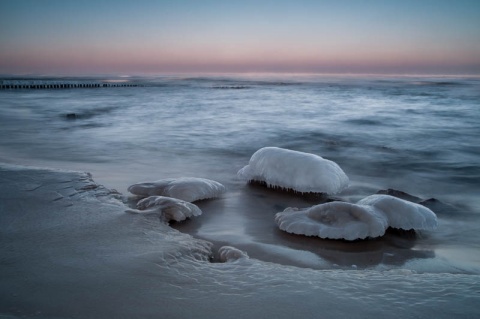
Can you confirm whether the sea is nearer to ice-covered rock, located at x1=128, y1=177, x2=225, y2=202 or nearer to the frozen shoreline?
ice-covered rock, located at x1=128, y1=177, x2=225, y2=202

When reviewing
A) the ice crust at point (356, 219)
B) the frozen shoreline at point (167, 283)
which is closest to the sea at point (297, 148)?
the ice crust at point (356, 219)

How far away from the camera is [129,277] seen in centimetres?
245

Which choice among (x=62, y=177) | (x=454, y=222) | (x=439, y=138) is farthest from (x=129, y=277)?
(x=439, y=138)

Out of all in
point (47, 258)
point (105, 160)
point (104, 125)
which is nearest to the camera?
point (47, 258)

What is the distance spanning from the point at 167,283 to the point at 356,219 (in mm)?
→ 2155

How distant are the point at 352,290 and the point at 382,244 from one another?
1426mm

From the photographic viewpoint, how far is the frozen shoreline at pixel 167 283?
6.89 feet

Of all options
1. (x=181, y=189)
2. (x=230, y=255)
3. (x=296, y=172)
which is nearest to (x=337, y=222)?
(x=230, y=255)

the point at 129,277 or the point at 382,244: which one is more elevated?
the point at 129,277

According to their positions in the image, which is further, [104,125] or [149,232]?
[104,125]

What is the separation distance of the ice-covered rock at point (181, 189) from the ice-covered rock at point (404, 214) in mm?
1991

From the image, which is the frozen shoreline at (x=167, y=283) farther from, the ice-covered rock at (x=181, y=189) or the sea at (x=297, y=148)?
the ice-covered rock at (x=181, y=189)

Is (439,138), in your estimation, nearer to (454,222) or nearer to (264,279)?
(454,222)

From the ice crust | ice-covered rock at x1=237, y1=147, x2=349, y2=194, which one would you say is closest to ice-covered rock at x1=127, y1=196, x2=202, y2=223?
the ice crust
